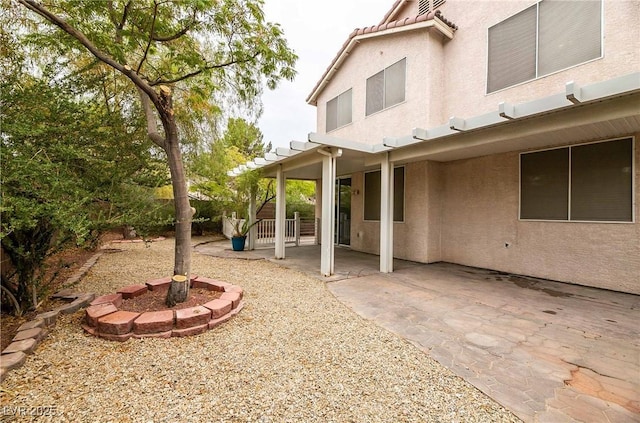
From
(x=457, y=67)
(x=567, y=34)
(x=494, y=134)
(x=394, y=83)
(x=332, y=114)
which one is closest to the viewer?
(x=494, y=134)

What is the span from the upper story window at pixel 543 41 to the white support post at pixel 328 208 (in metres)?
4.04

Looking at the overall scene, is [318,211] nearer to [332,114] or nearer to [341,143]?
[332,114]

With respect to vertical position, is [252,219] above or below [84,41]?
below

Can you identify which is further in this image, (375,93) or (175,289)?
(375,93)

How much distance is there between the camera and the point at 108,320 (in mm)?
3021

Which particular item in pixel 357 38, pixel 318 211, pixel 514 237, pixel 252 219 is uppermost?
pixel 357 38

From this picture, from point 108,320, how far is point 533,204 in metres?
7.50

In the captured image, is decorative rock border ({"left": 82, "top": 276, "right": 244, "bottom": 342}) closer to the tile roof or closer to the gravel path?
the gravel path

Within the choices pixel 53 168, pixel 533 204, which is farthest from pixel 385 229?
pixel 53 168

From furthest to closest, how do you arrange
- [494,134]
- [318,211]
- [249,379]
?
1. [318,211]
2. [494,134]
3. [249,379]

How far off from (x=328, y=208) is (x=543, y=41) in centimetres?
532

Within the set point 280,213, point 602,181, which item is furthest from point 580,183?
point 280,213

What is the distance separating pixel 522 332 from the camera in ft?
10.9

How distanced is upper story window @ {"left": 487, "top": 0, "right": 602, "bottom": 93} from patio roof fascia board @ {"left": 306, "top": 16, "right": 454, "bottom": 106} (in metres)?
1.15
